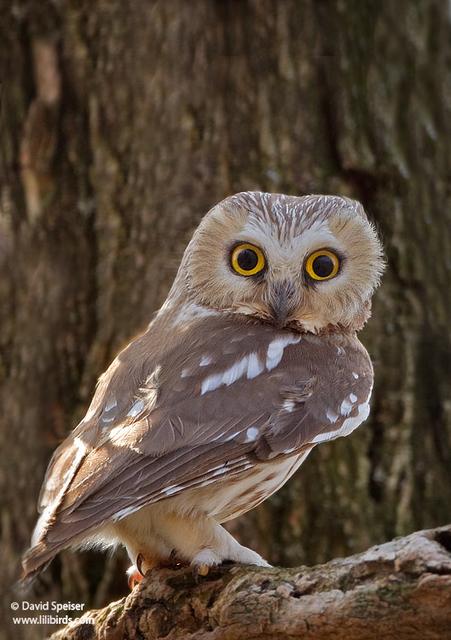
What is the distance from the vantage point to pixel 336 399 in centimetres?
372

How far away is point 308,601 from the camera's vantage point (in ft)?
9.14

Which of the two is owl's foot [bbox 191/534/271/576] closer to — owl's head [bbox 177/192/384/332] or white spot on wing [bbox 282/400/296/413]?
white spot on wing [bbox 282/400/296/413]

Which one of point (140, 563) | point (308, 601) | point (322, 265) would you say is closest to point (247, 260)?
point (322, 265)

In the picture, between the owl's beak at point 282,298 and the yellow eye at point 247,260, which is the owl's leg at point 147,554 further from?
the yellow eye at point 247,260

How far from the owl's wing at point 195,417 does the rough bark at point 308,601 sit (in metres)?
0.38

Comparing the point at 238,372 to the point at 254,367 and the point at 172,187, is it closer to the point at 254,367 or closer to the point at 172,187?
the point at 254,367

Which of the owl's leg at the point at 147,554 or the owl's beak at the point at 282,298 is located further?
the owl's beak at the point at 282,298

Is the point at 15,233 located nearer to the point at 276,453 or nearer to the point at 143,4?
the point at 143,4

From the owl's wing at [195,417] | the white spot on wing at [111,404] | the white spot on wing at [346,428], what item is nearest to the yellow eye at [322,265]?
the owl's wing at [195,417]

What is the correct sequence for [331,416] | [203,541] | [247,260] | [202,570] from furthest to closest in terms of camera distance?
1. [247,260]
2. [331,416]
3. [203,541]
4. [202,570]

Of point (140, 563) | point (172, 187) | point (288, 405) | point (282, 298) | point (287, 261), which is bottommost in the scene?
point (140, 563)

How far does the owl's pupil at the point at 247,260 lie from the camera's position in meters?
3.89

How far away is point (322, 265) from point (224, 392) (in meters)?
0.68

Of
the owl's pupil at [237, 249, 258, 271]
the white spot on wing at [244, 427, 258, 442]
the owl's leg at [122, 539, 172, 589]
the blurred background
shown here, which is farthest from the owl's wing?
the blurred background
